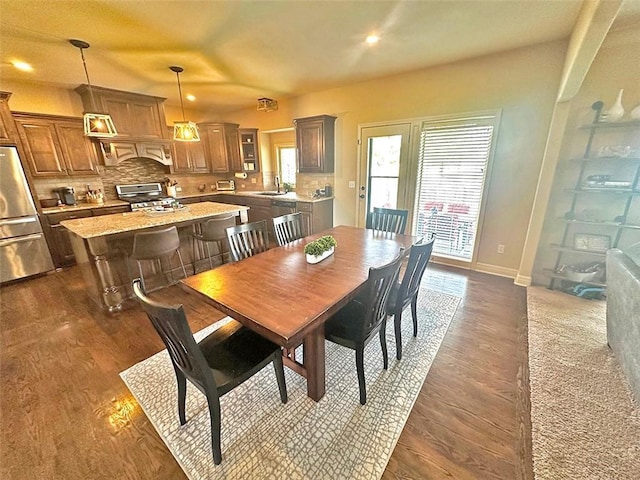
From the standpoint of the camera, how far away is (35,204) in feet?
11.3

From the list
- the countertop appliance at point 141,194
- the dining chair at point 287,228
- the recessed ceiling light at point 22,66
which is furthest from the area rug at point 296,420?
the recessed ceiling light at point 22,66

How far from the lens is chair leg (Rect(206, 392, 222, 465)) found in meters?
1.20

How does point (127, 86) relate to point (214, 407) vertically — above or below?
above

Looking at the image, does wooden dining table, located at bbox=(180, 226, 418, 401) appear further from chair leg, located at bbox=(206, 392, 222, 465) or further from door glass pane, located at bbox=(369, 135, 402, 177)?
door glass pane, located at bbox=(369, 135, 402, 177)

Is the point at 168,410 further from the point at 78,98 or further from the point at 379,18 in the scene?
the point at 78,98

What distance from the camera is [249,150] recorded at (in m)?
5.66

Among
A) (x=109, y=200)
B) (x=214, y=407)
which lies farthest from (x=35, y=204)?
(x=214, y=407)

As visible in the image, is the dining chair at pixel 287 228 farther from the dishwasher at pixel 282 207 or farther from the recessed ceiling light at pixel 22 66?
the recessed ceiling light at pixel 22 66

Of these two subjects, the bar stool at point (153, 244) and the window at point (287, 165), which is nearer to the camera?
the bar stool at point (153, 244)

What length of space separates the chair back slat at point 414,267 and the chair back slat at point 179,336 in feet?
4.21

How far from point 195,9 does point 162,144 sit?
334cm

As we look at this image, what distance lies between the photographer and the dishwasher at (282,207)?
457 cm

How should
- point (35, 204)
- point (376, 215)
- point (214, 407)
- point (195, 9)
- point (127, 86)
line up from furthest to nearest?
point (127, 86) → point (35, 204) → point (376, 215) → point (195, 9) → point (214, 407)

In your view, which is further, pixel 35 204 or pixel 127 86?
pixel 127 86
